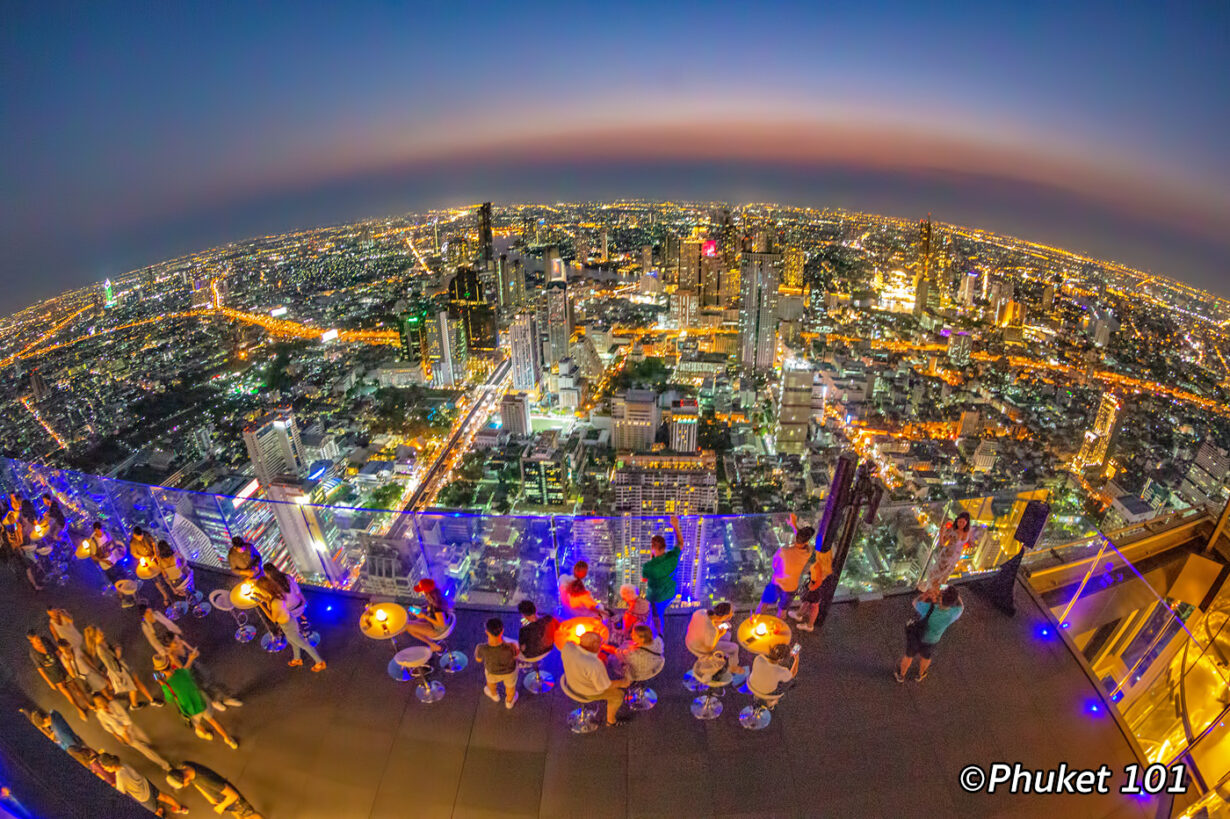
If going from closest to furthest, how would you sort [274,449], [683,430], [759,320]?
[274,449]
[683,430]
[759,320]

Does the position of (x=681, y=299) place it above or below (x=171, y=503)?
below

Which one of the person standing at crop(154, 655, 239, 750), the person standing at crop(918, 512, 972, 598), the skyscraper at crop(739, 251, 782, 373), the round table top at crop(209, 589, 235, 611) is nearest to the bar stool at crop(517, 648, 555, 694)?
the person standing at crop(154, 655, 239, 750)

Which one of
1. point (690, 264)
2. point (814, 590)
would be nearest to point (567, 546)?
point (814, 590)

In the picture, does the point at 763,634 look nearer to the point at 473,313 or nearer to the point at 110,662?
the point at 110,662

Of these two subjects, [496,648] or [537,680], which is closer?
[496,648]

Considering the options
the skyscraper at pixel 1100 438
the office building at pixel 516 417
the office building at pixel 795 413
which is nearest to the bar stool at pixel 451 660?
the office building at pixel 795 413

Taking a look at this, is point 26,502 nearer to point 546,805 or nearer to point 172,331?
point 546,805

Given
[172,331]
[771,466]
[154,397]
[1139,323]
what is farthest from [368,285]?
[1139,323]
